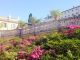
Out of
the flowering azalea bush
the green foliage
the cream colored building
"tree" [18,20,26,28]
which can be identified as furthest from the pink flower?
the cream colored building

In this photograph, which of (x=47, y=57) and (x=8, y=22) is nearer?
(x=47, y=57)

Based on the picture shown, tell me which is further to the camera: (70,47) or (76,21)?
(76,21)

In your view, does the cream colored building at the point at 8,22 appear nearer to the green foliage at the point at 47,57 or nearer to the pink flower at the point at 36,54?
the pink flower at the point at 36,54

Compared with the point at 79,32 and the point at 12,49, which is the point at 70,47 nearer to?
the point at 79,32

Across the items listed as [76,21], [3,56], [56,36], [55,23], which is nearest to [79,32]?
[56,36]

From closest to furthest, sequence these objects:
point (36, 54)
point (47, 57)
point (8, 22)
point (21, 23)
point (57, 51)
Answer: point (47, 57) → point (57, 51) → point (36, 54) → point (21, 23) → point (8, 22)

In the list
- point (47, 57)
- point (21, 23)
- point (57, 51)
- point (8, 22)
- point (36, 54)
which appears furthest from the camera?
point (8, 22)

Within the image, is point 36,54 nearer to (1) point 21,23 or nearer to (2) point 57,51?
(2) point 57,51

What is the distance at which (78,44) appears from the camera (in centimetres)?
1310

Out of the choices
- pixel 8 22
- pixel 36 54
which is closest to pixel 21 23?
pixel 8 22

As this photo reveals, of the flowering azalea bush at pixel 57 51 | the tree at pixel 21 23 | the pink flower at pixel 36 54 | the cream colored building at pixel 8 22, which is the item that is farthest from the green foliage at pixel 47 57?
the cream colored building at pixel 8 22

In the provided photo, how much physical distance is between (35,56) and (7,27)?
208 ft

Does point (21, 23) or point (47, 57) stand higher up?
point (21, 23)

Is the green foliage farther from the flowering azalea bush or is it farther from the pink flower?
the pink flower
